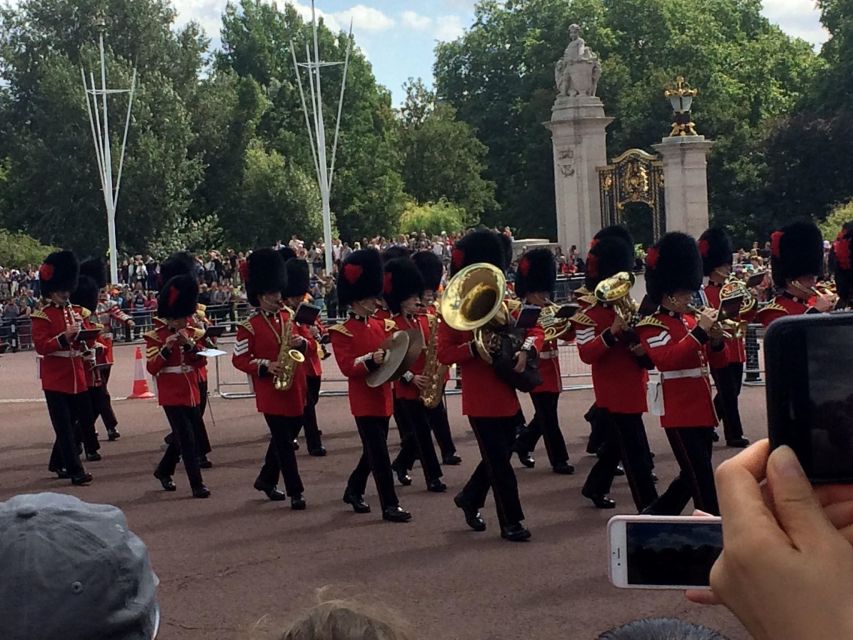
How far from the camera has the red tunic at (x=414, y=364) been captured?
9195 millimetres

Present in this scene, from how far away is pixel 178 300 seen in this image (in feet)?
31.4

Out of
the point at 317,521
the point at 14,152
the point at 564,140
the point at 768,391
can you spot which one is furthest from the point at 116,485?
the point at 14,152

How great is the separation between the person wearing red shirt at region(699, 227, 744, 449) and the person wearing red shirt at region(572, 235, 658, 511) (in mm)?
2178

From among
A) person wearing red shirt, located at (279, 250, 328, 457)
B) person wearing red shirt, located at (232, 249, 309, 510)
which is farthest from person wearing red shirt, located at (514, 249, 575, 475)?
person wearing red shirt, located at (279, 250, 328, 457)

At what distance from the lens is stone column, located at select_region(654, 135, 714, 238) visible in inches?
951

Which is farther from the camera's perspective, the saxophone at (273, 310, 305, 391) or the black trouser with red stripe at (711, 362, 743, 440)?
the black trouser with red stripe at (711, 362, 743, 440)

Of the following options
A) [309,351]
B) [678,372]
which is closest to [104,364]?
[309,351]

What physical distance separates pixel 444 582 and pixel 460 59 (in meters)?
43.4

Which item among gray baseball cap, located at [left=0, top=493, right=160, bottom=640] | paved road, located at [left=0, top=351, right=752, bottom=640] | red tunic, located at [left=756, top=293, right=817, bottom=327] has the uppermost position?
gray baseball cap, located at [left=0, top=493, right=160, bottom=640]

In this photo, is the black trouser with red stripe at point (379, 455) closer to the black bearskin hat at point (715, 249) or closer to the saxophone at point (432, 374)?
the saxophone at point (432, 374)

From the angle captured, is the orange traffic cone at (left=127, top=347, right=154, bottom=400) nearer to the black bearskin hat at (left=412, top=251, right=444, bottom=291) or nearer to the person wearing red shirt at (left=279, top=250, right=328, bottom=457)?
the person wearing red shirt at (left=279, top=250, right=328, bottom=457)

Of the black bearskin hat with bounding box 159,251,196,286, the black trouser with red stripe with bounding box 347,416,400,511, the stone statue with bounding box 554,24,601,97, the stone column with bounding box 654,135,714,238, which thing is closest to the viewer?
the black trouser with red stripe with bounding box 347,416,400,511

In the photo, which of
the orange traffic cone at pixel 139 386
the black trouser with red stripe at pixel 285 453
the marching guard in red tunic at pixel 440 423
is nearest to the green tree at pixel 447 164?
the orange traffic cone at pixel 139 386

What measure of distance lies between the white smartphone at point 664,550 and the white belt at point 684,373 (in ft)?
17.8
